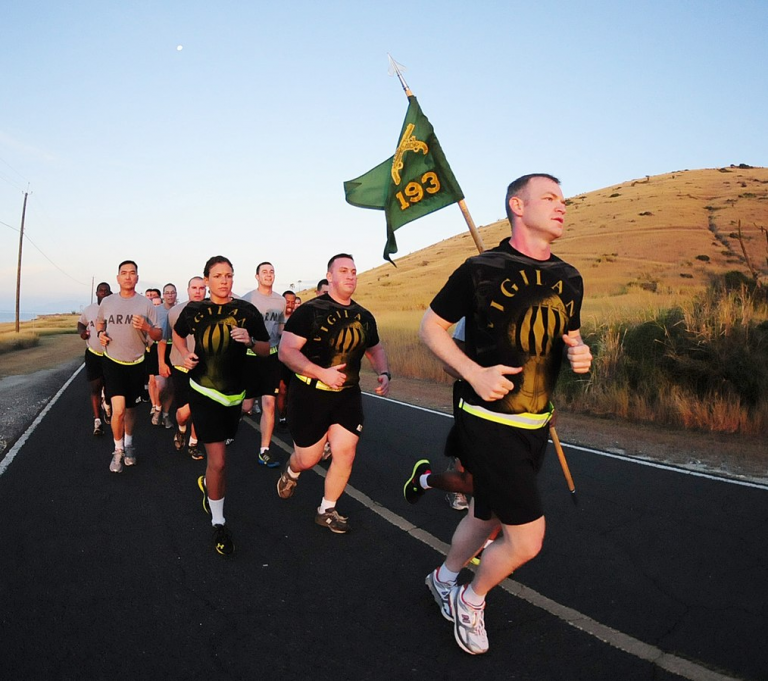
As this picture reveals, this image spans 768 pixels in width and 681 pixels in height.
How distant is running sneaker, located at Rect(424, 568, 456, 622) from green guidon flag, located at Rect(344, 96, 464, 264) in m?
2.62

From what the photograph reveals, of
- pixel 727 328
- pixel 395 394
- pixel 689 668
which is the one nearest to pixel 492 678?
pixel 689 668

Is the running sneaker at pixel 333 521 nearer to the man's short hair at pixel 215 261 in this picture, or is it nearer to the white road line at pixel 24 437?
the man's short hair at pixel 215 261

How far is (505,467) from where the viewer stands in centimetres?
307

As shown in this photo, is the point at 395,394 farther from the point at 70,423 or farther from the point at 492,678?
the point at 492,678

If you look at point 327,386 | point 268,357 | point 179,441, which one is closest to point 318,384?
point 327,386

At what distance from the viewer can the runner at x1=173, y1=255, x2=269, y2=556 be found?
494cm

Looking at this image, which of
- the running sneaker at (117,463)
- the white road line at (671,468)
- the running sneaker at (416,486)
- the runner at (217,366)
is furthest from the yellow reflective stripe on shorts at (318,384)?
the white road line at (671,468)

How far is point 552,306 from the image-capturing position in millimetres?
3064

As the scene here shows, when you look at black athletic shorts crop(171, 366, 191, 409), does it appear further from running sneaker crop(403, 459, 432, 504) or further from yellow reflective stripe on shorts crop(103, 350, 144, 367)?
running sneaker crop(403, 459, 432, 504)

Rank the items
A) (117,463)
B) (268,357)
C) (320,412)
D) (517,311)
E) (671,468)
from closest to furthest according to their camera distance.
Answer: (517,311)
(320,412)
(671,468)
(117,463)
(268,357)

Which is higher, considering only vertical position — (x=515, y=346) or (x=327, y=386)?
(x=515, y=346)

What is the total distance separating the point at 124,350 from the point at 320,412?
3.21 m

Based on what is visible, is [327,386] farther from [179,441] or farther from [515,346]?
[179,441]

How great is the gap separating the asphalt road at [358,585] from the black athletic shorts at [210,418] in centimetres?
85
